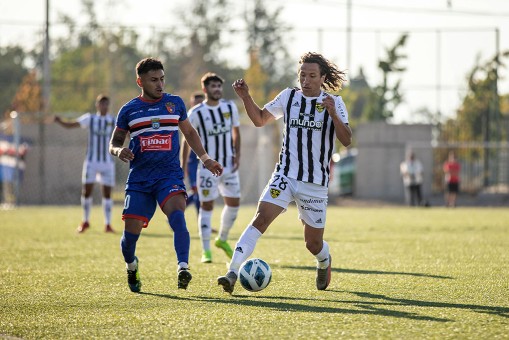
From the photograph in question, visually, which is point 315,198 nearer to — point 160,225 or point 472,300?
point 472,300

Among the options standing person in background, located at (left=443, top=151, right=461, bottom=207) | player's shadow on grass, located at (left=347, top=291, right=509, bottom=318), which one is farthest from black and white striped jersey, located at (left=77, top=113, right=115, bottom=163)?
standing person in background, located at (left=443, top=151, right=461, bottom=207)

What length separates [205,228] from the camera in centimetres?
1154

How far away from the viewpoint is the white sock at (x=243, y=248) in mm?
7844

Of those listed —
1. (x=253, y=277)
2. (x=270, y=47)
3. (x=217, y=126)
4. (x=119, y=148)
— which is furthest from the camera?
(x=270, y=47)

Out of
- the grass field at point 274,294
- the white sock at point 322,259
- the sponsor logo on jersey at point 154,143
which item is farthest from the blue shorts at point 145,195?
the white sock at point 322,259

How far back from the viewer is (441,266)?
409 inches

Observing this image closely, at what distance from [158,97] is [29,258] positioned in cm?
437

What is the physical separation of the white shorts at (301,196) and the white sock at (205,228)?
334cm

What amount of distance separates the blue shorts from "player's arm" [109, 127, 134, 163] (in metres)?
0.33

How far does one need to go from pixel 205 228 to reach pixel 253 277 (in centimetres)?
376

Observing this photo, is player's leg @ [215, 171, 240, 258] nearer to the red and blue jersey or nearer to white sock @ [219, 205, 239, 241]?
white sock @ [219, 205, 239, 241]

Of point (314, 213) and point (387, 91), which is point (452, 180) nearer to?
point (387, 91)

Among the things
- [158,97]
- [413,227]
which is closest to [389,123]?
[413,227]

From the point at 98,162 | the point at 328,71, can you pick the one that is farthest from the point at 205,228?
the point at 98,162
